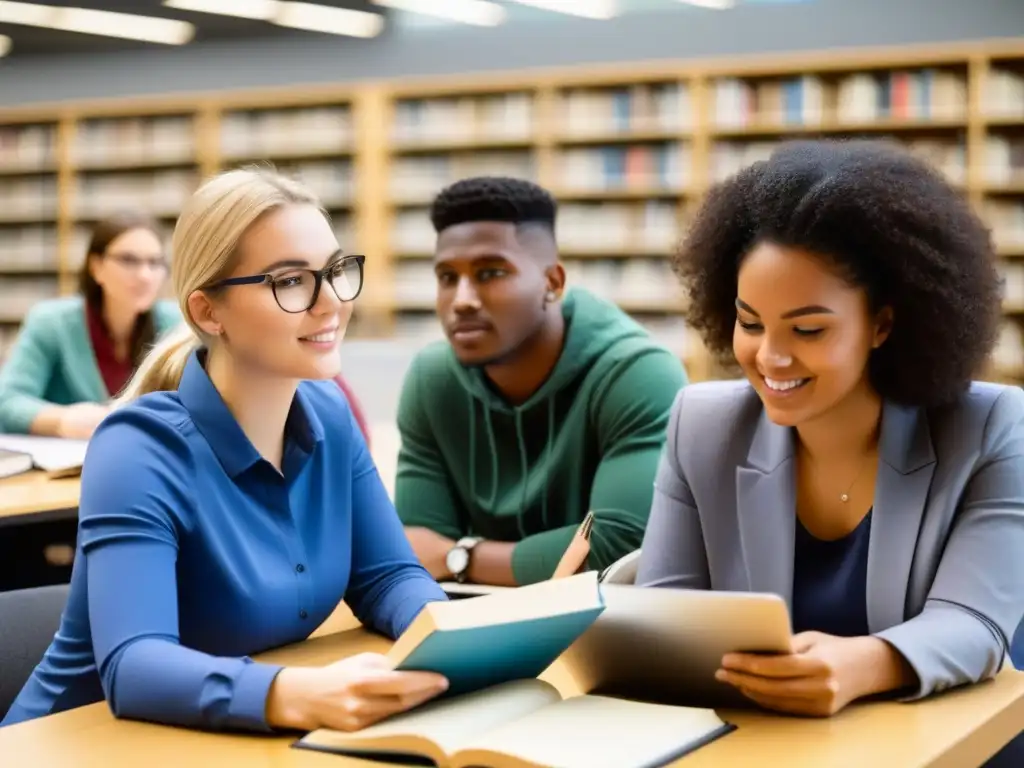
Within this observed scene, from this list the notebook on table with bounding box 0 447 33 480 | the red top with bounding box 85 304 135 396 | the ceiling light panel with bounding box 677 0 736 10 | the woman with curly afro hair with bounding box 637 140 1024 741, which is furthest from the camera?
the ceiling light panel with bounding box 677 0 736 10

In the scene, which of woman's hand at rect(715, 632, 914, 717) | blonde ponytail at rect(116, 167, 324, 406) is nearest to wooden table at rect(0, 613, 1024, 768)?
woman's hand at rect(715, 632, 914, 717)

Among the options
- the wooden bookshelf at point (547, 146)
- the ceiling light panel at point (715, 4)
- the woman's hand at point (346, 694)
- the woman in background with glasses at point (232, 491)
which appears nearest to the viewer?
the woman's hand at point (346, 694)

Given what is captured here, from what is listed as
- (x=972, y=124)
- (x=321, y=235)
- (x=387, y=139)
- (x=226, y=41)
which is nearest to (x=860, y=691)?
(x=321, y=235)

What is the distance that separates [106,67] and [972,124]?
20.6 ft

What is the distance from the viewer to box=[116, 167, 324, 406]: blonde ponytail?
59.4 inches

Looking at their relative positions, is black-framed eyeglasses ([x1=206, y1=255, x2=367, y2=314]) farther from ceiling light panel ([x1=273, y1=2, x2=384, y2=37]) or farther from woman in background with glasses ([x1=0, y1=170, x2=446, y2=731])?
ceiling light panel ([x1=273, y1=2, x2=384, y2=37])

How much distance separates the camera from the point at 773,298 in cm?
148

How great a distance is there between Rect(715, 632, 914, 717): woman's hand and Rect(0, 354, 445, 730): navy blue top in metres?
0.48

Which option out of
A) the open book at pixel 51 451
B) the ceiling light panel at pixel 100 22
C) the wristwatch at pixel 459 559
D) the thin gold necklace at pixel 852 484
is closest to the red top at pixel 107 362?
the open book at pixel 51 451

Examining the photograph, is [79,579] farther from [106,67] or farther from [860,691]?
[106,67]

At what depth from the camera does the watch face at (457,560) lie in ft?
7.41

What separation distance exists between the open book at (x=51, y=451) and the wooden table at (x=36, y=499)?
4 cm

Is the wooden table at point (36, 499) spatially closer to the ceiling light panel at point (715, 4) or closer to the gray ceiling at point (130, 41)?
the ceiling light panel at point (715, 4)

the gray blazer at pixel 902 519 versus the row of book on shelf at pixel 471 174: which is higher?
the row of book on shelf at pixel 471 174
